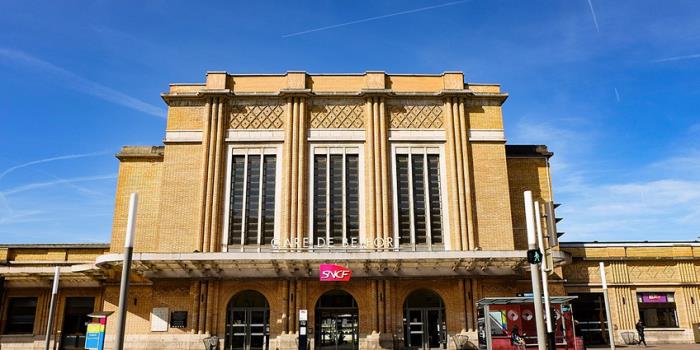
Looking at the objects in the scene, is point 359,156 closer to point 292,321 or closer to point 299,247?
point 299,247

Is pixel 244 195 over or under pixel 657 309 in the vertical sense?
over

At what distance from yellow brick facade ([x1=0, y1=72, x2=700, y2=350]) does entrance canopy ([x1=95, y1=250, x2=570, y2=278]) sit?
10 centimetres

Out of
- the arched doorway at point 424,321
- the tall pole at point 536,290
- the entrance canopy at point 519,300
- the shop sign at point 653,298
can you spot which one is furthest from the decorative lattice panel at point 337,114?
the shop sign at point 653,298

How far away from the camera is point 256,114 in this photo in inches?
1165

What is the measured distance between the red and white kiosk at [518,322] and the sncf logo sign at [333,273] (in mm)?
6507

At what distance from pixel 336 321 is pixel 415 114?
12.1 m

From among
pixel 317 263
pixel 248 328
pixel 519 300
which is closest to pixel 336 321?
pixel 317 263

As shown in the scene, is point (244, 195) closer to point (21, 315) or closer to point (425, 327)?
point (425, 327)

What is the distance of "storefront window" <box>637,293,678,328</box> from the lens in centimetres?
2958

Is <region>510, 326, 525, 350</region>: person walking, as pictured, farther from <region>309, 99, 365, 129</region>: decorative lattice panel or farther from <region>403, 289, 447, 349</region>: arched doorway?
<region>309, 99, 365, 129</region>: decorative lattice panel

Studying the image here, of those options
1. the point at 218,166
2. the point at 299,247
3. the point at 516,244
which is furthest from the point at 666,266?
the point at 218,166

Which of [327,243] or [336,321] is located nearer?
[336,321]

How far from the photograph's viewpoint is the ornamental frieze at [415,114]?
2964cm

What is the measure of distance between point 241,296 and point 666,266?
2394 centimetres
